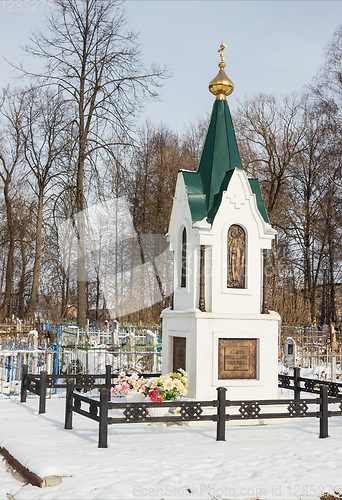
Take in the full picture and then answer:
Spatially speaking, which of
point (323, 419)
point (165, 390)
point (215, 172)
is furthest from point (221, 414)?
point (215, 172)

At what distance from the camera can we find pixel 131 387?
29.7ft

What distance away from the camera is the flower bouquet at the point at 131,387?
8.91 meters

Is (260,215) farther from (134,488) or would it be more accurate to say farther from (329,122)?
(329,122)

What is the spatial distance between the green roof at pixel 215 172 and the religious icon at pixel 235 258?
57 centimetres

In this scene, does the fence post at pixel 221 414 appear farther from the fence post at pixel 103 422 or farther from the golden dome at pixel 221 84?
the golden dome at pixel 221 84

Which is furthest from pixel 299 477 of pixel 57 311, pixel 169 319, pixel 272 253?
pixel 57 311

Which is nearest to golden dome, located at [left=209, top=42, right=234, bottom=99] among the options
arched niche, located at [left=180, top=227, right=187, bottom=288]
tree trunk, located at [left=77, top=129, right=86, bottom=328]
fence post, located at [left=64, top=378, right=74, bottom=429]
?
arched niche, located at [left=180, top=227, right=187, bottom=288]

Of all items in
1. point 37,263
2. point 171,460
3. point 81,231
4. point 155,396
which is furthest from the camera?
point 37,263

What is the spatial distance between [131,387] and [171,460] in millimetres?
2949

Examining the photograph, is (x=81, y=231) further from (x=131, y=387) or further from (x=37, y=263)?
(x=131, y=387)

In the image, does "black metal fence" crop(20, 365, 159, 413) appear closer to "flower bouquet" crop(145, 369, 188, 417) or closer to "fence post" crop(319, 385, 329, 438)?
"flower bouquet" crop(145, 369, 188, 417)

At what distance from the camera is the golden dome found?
10.4 metres

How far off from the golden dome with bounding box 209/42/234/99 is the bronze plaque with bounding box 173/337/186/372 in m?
5.21

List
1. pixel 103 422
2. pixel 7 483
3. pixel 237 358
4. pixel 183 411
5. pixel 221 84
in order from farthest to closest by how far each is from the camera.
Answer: pixel 221 84
pixel 237 358
pixel 183 411
pixel 103 422
pixel 7 483
